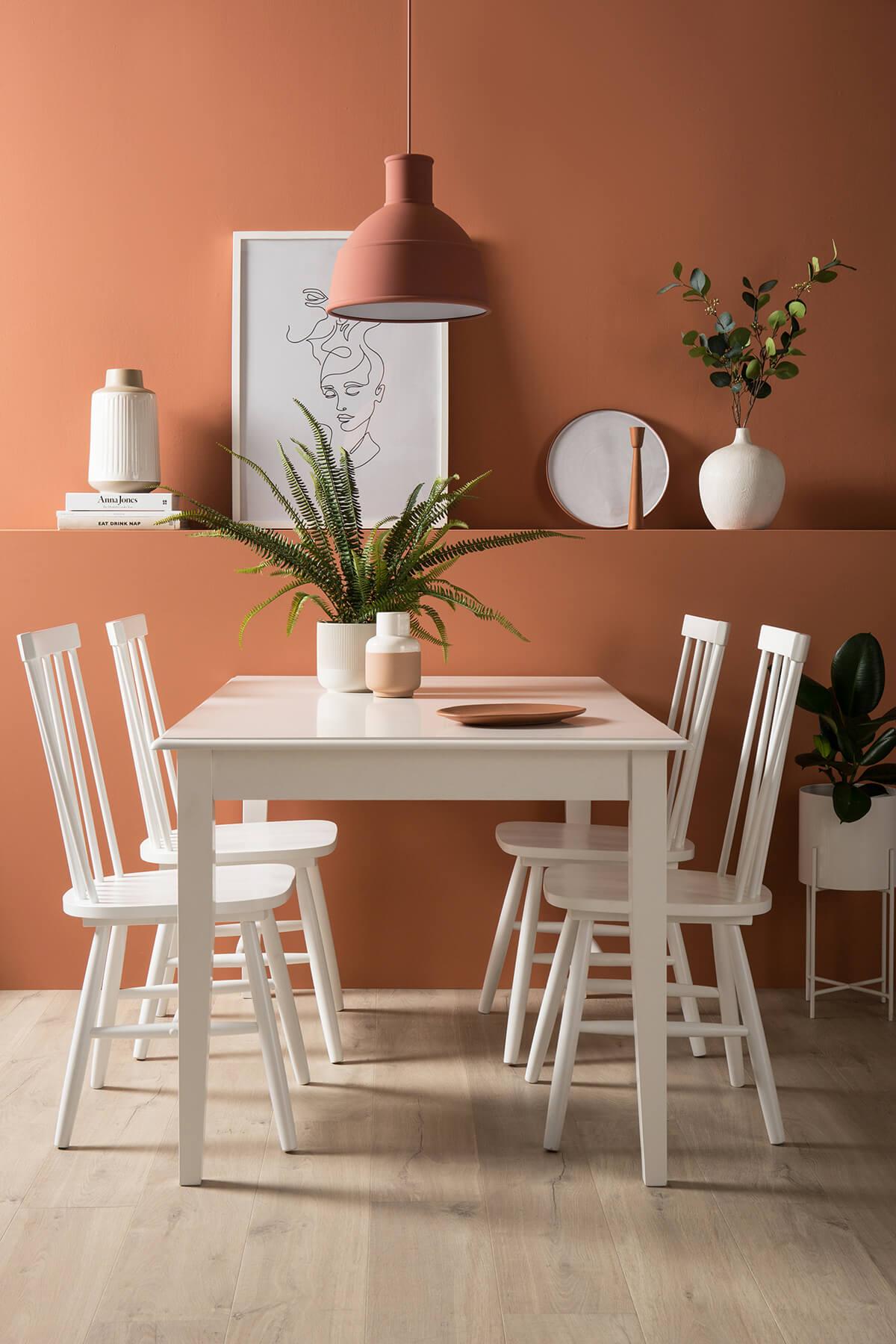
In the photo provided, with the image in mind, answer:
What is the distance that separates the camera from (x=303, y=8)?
10.8ft

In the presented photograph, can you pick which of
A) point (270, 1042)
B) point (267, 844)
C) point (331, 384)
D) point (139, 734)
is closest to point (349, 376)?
point (331, 384)

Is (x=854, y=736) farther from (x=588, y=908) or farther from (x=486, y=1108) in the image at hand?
(x=486, y=1108)

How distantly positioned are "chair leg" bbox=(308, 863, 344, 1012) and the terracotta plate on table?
2.04 feet

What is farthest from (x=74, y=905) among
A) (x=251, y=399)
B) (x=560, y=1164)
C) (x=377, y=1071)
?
(x=251, y=399)

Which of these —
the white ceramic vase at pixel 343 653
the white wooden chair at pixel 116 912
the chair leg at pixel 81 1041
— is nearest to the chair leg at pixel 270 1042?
the white wooden chair at pixel 116 912

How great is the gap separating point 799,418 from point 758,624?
640mm

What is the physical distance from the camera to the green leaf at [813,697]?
2.89 meters

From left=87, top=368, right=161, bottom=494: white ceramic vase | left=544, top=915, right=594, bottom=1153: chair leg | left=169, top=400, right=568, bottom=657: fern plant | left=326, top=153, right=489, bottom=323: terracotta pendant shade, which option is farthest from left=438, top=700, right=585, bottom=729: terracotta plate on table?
left=87, top=368, right=161, bottom=494: white ceramic vase

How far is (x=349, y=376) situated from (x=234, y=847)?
136 centimetres

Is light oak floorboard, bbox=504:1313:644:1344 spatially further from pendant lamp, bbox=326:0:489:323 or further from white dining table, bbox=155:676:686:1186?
pendant lamp, bbox=326:0:489:323

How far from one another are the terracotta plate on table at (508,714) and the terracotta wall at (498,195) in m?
1.12

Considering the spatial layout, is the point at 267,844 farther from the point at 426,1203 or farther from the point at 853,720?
the point at 853,720

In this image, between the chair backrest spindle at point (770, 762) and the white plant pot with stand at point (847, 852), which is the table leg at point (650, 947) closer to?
the chair backrest spindle at point (770, 762)

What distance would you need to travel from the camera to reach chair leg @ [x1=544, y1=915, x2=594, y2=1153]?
2.22 metres
